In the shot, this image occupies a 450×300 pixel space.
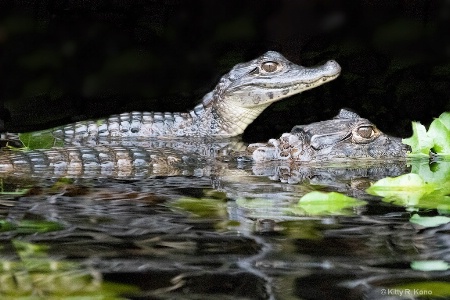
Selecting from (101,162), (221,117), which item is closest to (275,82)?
(221,117)

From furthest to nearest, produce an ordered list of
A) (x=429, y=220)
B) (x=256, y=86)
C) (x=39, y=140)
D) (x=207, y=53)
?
(x=207, y=53)
(x=256, y=86)
(x=39, y=140)
(x=429, y=220)


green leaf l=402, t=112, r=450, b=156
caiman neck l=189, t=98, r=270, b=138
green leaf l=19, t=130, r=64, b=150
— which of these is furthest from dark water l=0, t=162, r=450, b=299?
caiman neck l=189, t=98, r=270, b=138

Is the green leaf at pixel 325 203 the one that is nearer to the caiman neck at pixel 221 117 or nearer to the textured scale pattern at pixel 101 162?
the textured scale pattern at pixel 101 162

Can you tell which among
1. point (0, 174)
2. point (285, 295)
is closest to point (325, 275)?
point (285, 295)

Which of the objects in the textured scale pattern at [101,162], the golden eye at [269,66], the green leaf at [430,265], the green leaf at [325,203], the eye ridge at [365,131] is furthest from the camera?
the golden eye at [269,66]

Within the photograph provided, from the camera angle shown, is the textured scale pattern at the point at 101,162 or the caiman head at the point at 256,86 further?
the caiman head at the point at 256,86

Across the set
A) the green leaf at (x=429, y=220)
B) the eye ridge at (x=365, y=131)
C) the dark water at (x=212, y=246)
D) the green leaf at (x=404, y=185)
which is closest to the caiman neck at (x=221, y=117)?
the eye ridge at (x=365, y=131)

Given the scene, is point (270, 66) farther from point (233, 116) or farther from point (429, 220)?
point (429, 220)
